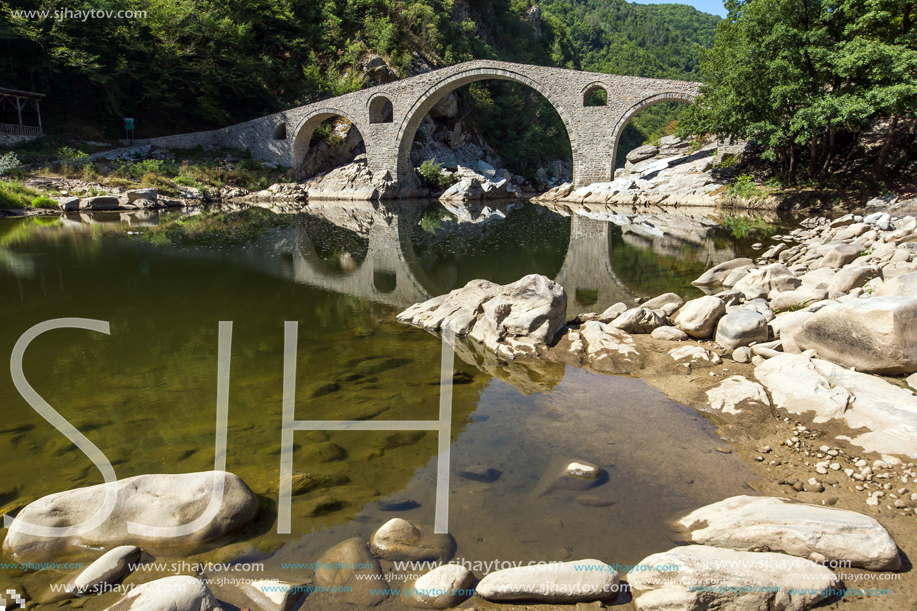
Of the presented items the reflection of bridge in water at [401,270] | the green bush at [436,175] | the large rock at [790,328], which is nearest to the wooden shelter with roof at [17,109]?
the reflection of bridge in water at [401,270]

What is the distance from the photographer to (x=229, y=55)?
2884cm

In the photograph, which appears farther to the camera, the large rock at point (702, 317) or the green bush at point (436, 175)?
the green bush at point (436, 175)

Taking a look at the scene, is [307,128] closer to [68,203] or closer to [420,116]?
[420,116]

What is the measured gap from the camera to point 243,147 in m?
31.2

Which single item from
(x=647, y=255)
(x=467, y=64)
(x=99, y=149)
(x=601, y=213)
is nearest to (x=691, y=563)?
(x=647, y=255)

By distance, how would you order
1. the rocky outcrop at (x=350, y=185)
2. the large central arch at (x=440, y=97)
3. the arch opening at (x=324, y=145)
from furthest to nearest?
the arch opening at (x=324, y=145), the rocky outcrop at (x=350, y=185), the large central arch at (x=440, y=97)

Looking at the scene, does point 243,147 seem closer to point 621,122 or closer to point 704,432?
point 621,122

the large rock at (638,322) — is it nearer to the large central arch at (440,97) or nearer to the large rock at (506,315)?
the large rock at (506,315)

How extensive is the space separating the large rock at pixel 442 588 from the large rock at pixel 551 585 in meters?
0.07

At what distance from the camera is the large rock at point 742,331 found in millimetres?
4508

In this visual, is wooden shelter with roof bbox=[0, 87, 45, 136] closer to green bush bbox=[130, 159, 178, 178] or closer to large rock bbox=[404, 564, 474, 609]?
green bush bbox=[130, 159, 178, 178]

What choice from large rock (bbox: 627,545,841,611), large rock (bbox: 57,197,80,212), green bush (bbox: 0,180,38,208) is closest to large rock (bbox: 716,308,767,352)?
large rock (bbox: 627,545,841,611)

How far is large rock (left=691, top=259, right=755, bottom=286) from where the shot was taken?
7.62m

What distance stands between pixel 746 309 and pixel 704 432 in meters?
1.96
